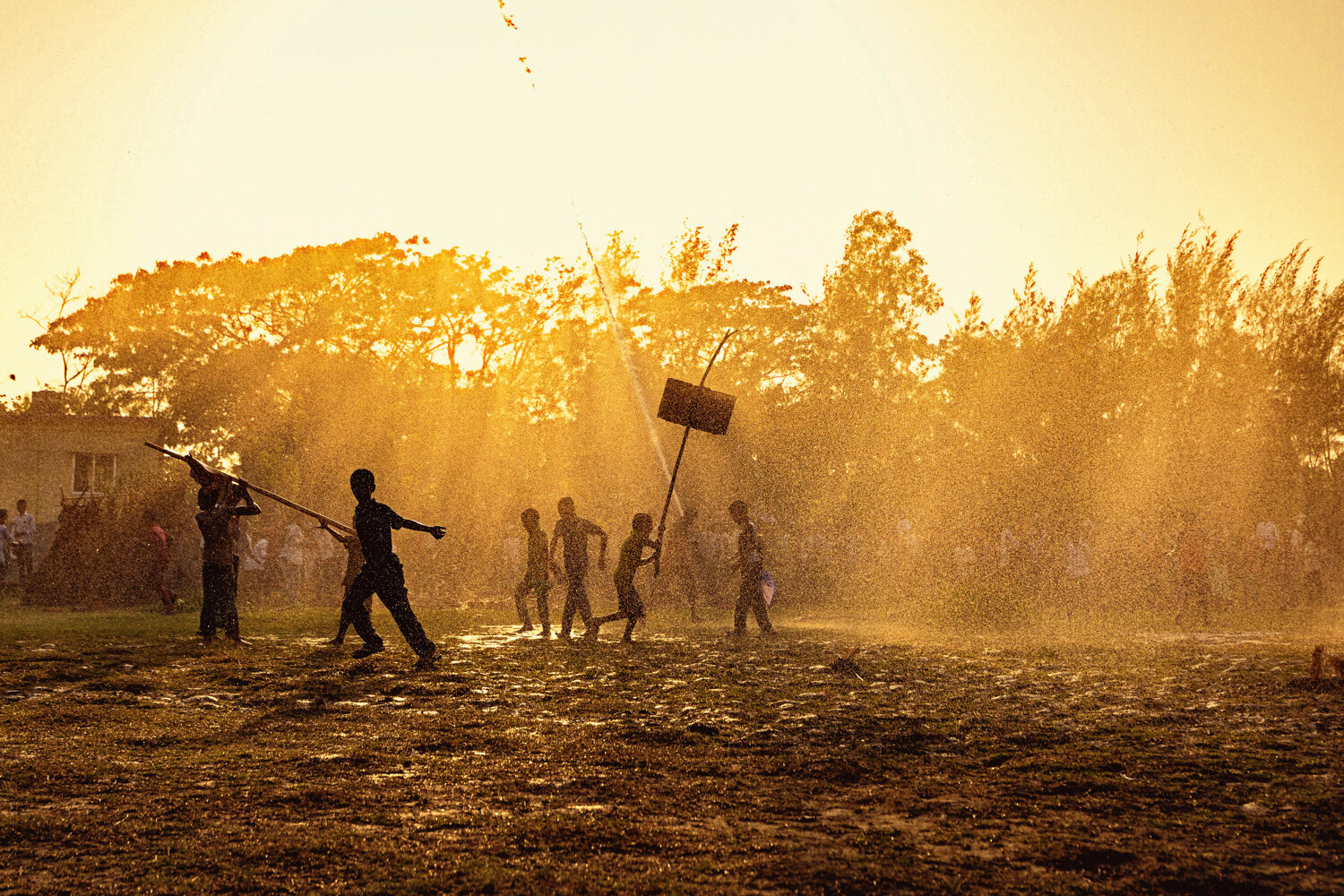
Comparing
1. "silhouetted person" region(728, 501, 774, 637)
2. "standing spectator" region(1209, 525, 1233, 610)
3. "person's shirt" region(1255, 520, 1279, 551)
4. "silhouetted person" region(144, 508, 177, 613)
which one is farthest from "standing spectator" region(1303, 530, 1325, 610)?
Result: "silhouetted person" region(144, 508, 177, 613)

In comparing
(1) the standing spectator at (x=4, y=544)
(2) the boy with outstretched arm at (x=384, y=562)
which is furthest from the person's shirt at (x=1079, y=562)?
(1) the standing spectator at (x=4, y=544)

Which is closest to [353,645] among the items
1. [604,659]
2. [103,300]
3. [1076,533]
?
[604,659]

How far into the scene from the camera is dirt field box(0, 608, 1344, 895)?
5094 millimetres

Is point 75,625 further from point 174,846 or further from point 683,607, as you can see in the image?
point 174,846

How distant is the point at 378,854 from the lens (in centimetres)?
532

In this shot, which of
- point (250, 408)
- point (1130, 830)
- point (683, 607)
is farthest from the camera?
point (250, 408)

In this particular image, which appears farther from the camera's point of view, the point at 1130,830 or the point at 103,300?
the point at 103,300

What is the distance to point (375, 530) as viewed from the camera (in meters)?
12.6

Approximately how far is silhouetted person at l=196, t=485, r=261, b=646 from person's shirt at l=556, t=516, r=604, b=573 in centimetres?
383

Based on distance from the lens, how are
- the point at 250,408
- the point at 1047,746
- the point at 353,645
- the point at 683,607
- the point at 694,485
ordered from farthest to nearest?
the point at 250,408 < the point at 694,485 < the point at 683,607 < the point at 353,645 < the point at 1047,746

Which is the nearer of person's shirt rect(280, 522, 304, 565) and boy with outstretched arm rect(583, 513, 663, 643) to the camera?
boy with outstretched arm rect(583, 513, 663, 643)

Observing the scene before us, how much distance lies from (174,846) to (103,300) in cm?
4694

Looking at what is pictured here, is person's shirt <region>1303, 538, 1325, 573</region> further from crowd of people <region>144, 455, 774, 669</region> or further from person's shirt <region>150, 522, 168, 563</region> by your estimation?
person's shirt <region>150, 522, 168, 563</region>

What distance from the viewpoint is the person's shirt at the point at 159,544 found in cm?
2058
